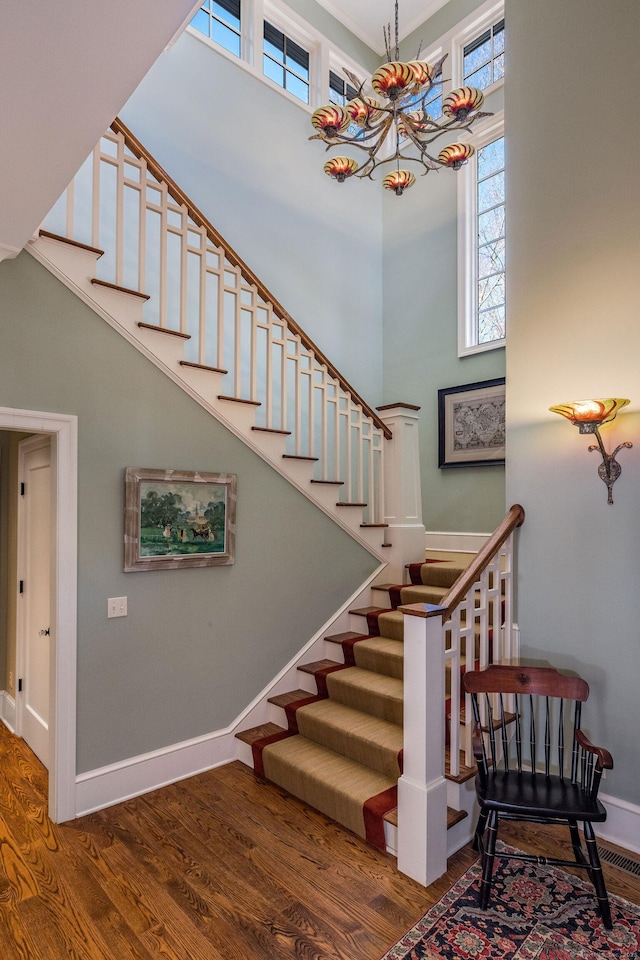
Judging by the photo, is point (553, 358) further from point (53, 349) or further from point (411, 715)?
point (53, 349)

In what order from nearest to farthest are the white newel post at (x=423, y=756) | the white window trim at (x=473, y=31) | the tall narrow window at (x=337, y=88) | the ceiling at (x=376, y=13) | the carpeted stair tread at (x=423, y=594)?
1. the white newel post at (x=423, y=756)
2. the carpeted stair tread at (x=423, y=594)
3. the white window trim at (x=473, y=31)
4. the ceiling at (x=376, y=13)
5. the tall narrow window at (x=337, y=88)

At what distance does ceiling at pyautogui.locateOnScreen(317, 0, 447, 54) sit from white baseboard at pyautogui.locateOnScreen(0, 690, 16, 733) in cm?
744

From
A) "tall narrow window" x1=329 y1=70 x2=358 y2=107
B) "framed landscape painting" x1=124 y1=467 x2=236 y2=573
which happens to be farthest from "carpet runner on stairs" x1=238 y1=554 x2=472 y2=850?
"tall narrow window" x1=329 y1=70 x2=358 y2=107

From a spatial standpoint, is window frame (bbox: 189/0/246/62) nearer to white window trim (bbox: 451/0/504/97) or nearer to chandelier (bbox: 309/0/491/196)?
chandelier (bbox: 309/0/491/196)

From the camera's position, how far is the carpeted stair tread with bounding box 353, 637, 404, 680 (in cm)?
356

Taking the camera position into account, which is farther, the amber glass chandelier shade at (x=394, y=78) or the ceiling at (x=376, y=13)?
the ceiling at (x=376, y=13)

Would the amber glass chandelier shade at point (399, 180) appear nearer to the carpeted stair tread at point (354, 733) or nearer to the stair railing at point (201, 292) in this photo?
the stair railing at point (201, 292)

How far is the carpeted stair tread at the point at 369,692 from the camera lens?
323 cm

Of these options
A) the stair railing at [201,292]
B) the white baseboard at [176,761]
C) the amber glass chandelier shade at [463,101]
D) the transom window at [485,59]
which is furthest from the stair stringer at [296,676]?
the transom window at [485,59]

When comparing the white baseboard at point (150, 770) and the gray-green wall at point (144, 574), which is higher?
the gray-green wall at point (144, 574)

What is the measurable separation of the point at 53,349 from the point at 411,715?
2500mm

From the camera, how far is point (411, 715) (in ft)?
8.15

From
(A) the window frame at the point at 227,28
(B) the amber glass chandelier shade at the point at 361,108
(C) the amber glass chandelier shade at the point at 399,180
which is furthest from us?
(A) the window frame at the point at 227,28

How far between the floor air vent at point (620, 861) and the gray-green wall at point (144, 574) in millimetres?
2069
